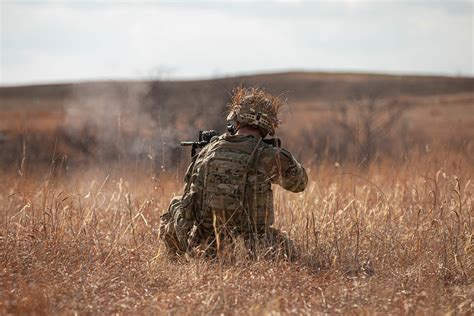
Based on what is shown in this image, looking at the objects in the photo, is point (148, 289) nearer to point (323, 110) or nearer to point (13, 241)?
point (13, 241)

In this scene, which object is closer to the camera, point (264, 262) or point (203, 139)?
point (264, 262)

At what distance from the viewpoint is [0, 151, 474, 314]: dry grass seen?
3.89m

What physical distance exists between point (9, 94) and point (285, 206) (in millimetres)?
54121

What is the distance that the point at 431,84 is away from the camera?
50000mm

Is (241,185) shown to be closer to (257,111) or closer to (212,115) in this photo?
(257,111)

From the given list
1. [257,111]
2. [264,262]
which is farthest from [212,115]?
[264,262]

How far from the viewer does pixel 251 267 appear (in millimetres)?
4402

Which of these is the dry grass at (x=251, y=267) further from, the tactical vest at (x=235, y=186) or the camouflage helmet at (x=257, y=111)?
the camouflage helmet at (x=257, y=111)

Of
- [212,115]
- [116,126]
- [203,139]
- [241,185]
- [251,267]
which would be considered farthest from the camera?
[116,126]

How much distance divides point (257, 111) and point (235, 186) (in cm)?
53

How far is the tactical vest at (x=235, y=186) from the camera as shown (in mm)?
4656

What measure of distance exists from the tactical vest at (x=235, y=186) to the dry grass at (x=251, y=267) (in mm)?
322

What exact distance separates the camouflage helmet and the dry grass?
0.71 metres

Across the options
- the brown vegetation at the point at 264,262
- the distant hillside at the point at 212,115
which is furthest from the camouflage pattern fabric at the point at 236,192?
the distant hillside at the point at 212,115
